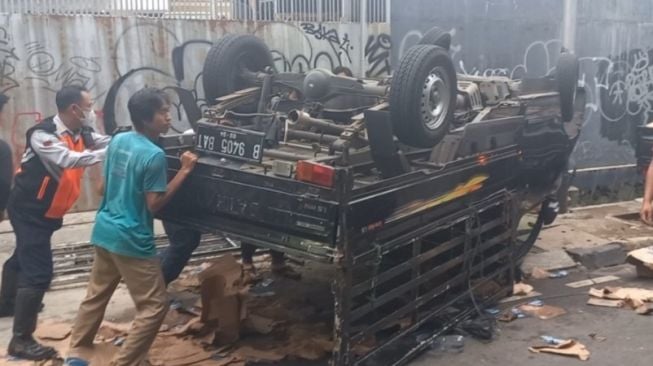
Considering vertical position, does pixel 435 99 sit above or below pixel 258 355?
above

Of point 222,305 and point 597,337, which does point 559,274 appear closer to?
point 597,337

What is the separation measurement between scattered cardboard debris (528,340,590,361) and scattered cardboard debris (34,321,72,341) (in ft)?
10.6

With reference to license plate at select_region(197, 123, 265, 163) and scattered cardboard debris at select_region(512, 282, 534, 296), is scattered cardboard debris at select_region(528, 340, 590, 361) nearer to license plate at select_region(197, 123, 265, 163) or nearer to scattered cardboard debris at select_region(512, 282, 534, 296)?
scattered cardboard debris at select_region(512, 282, 534, 296)

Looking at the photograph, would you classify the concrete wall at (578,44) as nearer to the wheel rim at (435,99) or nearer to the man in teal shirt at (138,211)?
the wheel rim at (435,99)

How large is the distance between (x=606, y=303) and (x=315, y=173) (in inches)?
126

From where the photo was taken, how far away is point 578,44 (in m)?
11.5

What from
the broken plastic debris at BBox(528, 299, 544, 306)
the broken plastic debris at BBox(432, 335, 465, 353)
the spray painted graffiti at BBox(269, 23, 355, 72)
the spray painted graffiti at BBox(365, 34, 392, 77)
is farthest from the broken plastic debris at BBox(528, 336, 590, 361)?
the spray painted graffiti at BBox(365, 34, 392, 77)

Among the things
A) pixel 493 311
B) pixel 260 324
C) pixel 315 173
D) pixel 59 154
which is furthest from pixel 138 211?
pixel 493 311

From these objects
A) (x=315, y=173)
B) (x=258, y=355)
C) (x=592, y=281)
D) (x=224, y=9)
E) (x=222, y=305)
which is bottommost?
(x=592, y=281)

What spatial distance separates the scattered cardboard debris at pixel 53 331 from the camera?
4.99 meters

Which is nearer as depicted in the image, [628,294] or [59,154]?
[59,154]

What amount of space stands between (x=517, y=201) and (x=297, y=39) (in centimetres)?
442

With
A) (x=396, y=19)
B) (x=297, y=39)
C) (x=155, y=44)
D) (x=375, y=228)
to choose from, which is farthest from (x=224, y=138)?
(x=396, y=19)

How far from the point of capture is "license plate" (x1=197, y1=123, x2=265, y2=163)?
14.6 ft
